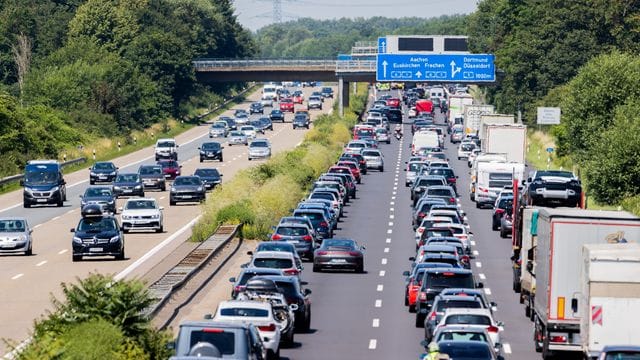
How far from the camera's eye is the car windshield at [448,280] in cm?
3909

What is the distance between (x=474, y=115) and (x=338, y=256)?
70.4 metres

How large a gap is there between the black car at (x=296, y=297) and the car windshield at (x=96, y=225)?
15909mm

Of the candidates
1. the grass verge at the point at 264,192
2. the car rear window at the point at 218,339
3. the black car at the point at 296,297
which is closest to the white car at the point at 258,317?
the black car at the point at 296,297

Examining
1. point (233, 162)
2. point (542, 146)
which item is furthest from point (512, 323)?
point (542, 146)

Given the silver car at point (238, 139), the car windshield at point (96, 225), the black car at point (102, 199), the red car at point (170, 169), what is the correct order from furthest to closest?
the silver car at point (238, 139), the red car at point (170, 169), the black car at point (102, 199), the car windshield at point (96, 225)

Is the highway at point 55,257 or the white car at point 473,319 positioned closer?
the white car at point 473,319

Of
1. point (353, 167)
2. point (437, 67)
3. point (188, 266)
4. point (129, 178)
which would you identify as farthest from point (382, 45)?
point (188, 266)

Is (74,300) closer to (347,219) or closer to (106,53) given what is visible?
(347,219)

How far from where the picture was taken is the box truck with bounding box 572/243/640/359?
2897 cm

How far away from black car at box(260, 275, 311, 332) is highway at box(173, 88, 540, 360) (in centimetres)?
36

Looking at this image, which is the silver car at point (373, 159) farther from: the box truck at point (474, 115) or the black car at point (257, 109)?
the black car at point (257, 109)

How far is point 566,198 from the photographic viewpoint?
52000mm

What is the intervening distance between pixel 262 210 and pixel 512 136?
2646cm

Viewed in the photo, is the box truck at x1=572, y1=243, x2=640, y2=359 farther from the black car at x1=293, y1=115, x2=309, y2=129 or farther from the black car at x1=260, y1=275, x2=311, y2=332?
the black car at x1=293, y1=115, x2=309, y2=129
